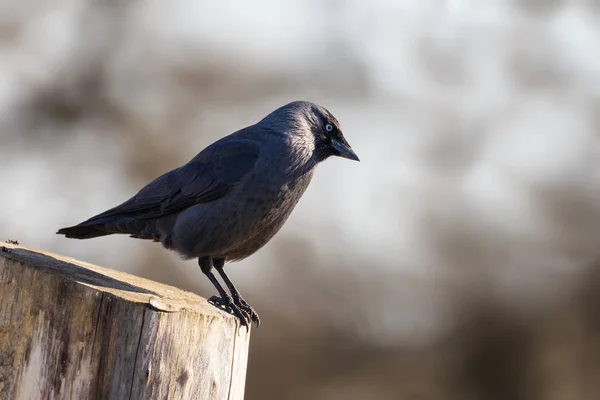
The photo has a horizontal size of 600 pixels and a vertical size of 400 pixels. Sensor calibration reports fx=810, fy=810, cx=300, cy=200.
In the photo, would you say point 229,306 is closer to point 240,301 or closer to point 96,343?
point 240,301

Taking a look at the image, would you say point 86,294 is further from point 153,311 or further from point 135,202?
point 135,202

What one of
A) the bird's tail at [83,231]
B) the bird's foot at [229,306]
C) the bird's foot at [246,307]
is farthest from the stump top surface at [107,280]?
the bird's tail at [83,231]

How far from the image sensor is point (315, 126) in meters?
5.54

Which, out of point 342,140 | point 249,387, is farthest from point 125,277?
point 249,387

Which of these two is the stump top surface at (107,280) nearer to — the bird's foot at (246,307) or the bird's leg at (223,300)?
the bird's leg at (223,300)

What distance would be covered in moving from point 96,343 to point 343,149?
2.71 meters

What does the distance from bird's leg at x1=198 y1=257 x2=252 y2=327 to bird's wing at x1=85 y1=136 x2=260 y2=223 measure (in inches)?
15.5

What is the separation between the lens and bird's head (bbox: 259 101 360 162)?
542 cm

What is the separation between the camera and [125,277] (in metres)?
4.36

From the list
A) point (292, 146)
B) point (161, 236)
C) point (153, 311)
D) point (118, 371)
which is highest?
point (292, 146)

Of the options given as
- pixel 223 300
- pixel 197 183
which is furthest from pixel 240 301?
pixel 197 183

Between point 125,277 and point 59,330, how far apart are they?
3.56 ft

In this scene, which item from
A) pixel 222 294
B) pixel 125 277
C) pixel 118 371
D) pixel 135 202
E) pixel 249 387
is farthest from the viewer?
pixel 249 387

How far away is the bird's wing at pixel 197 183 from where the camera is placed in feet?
16.8
